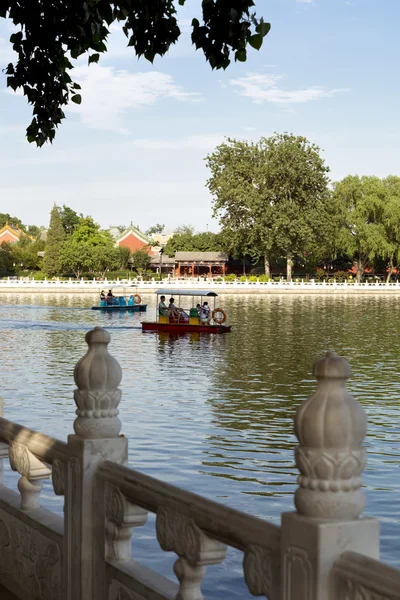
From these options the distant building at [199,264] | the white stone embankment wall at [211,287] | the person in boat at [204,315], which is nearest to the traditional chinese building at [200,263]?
the distant building at [199,264]

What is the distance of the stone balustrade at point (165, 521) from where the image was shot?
280cm

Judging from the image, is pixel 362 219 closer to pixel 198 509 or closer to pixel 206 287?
pixel 206 287

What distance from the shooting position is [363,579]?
2678 mm

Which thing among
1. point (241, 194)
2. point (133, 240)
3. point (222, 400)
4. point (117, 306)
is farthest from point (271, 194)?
point (222, 400)

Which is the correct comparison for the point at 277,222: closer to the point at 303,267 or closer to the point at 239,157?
the point at 239,157

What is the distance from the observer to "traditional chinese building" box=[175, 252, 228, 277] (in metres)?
106

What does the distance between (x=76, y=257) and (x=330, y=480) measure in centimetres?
9453

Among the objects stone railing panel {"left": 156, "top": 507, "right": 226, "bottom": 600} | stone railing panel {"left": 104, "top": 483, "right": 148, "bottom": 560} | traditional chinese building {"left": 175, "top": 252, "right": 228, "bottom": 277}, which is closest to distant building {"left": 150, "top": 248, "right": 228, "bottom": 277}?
traditional chinese building {"left": 175, "top": 252, "right": 228, "bottom": 277}

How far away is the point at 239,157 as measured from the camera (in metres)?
92.4

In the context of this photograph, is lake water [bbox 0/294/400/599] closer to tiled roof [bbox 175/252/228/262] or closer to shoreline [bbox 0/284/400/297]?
shoreline [bbox 0/284/400/297]

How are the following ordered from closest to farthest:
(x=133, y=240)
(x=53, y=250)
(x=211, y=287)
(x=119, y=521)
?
(x=119, y=521) → (x=211, y=287) → (x=53, y=250) → (x=133, y=240)

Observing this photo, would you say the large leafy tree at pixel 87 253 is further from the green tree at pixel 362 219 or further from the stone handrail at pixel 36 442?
the stone handrail at pixel 36 442

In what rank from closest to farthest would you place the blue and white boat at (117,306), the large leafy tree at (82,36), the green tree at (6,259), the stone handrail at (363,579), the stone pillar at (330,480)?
1. the stone handrail at (363,579)
2. the stone pillar at (330,480)
3. the large leafy tree at (82,36)
4. the blue and white boat at (117,306)
5. the green tree at (6,259)

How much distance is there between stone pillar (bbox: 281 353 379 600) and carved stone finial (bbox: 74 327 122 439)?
5.29ft
